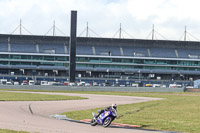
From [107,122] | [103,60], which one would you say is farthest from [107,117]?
[103,60]

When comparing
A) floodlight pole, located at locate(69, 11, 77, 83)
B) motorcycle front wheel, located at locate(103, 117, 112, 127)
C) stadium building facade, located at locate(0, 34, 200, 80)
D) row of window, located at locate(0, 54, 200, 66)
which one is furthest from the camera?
stadium building facade, located at locate(0, 34, 200, 80)

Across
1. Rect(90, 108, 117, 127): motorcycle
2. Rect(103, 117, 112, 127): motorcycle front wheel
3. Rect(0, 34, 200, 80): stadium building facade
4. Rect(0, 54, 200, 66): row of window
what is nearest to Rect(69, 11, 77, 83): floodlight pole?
Rect(0, 34, 200, 80): stadium building facade

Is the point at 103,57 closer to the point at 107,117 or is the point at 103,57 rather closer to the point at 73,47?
the point at 73,47

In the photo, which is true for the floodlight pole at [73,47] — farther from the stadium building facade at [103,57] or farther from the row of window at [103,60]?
the row of window at [103,60]

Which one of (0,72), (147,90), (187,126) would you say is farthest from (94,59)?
(187,126)

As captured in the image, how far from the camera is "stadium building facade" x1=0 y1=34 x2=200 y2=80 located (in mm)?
130750

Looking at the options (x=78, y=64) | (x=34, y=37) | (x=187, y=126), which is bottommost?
(x=187, y=126)

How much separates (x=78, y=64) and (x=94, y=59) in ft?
19.3

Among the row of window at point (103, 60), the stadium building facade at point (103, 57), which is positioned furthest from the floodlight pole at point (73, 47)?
the row of window at point (103, 60)

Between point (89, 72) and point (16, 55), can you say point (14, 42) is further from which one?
point (89, 72)

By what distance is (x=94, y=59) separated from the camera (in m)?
133

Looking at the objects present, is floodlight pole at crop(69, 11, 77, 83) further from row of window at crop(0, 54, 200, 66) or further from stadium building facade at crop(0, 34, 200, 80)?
row of window at crop(0, 54, 200, 66)

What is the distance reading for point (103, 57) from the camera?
133250 mm

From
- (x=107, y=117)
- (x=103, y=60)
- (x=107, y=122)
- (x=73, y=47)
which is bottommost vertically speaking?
(x=107, y=122)
